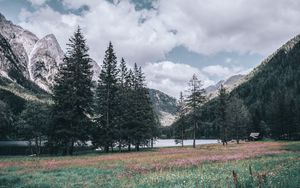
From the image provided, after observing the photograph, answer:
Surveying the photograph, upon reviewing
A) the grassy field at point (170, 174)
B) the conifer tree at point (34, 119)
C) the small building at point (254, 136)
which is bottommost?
the small building at point (254, 136)

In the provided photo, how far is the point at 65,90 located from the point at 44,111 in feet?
56.8

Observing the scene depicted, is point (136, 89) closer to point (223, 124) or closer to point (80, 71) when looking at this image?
point (80, 71)

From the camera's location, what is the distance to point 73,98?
147 ft

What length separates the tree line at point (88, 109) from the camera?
149 feet

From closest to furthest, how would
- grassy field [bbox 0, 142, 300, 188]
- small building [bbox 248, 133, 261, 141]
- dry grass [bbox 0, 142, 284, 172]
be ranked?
grassy field [bbox 0, 142, 300, 188], dry grass [bbox 0, 142, 284, 172], small building [bbox 248, 133, 261, 141]

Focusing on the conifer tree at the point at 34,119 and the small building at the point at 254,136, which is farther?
the small building at the point at 254,136

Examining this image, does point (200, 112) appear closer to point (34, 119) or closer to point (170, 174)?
point (34, 119)

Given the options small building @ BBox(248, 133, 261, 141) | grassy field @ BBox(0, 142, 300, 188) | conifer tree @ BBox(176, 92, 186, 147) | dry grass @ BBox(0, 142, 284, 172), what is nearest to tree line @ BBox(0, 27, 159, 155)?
dry grass @ BBox(0, 142, 284, 172)

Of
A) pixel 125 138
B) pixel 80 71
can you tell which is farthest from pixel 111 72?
pixel 125 138

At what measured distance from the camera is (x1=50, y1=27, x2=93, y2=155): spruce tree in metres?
44.6

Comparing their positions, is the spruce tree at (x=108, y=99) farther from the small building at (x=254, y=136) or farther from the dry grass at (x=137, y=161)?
the small building at (x=254, y=136)

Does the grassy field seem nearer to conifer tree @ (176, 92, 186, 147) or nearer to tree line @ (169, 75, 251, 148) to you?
tree line @ (169, 75, 251, 148)

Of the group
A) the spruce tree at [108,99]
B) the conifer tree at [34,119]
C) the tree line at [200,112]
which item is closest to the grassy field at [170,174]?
the spruce tree at [108,99]

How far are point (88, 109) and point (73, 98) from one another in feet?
11.6
